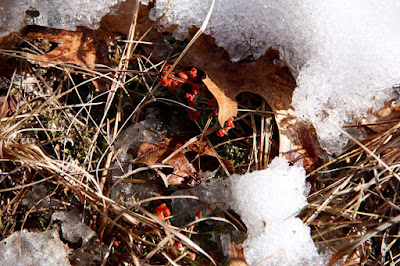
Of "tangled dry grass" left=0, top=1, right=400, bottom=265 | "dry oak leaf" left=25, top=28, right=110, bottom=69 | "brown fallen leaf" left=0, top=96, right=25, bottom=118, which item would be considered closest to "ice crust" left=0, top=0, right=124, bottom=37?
"dry oak leaf" left=25, top=28, right=110, bottom=69

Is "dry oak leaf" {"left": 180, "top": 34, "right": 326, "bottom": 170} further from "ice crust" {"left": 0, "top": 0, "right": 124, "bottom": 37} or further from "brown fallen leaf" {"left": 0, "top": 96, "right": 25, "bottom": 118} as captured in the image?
"brown fallen leaf" {"left": 0, "top": 96, "right": 25, "bottom": 118}

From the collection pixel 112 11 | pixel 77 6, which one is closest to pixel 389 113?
pixel 112 11

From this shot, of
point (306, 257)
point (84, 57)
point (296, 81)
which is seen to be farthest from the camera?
point (84, 57)

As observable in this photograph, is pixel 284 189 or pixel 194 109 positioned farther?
pixel 194 109

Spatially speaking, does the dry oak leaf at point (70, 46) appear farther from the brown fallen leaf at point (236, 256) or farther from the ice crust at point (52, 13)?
the brown fallen leaf at point (236, 256)

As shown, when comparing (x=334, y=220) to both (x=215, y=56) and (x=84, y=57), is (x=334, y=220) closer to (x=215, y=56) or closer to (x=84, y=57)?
(x=215, y=56)

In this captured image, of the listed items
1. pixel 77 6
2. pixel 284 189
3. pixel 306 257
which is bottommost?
pixel 306 257

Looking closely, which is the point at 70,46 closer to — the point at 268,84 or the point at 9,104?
the point at 9,104
